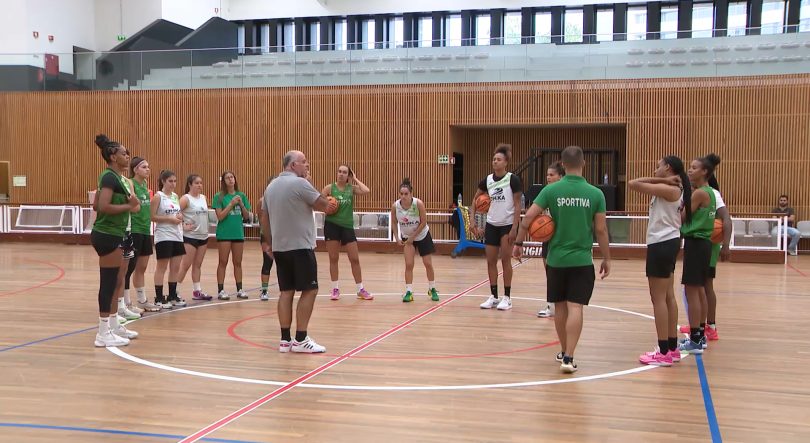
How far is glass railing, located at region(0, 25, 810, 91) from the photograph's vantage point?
16.1 metres

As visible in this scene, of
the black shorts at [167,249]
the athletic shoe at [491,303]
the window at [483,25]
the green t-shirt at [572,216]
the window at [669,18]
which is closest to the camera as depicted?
the green t-shirt at [572,216]

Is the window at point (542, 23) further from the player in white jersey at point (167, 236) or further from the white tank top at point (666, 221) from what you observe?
the white tank top at point (666, 221)

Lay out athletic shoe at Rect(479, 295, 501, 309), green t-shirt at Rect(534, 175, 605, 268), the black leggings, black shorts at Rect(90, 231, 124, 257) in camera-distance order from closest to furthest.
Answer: green t-shirt at Rect(534, 175, 605, 268), black shorts at Rect(90, 231, 124, 257), athletic shoe at Rect(479, 295, 501, 309), the black leggings

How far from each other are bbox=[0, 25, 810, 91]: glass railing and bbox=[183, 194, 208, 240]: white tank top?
10.4 meters

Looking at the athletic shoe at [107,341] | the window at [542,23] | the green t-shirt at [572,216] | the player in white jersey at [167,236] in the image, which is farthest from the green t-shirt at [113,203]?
the window at [542,23]

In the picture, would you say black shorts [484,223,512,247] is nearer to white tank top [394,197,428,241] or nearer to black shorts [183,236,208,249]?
white tank top [394,197,428,241]

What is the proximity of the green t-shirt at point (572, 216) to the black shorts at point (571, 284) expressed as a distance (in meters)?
0.05

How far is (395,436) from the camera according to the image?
12.0 ft

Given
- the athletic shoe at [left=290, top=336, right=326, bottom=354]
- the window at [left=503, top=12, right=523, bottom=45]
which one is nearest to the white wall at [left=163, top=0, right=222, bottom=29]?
the window at [left=503, top=12, right=523, bottom=45]

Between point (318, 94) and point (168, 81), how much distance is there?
14.0 feet

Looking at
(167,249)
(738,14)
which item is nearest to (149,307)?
(167,249)

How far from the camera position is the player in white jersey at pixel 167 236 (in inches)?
299

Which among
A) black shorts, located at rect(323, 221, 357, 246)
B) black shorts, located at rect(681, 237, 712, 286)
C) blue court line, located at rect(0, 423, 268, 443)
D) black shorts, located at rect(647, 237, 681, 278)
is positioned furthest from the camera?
black shorts, located at rect(323, 221, 357, 246)

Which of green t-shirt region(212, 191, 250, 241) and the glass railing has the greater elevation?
the glass railing
